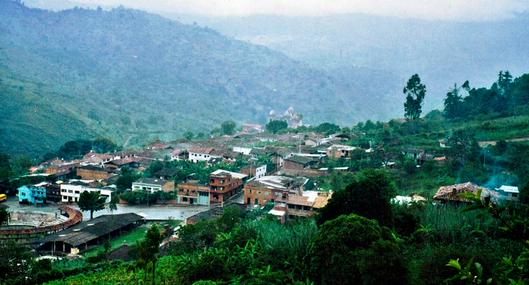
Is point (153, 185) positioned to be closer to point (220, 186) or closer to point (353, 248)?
point (220, 186)

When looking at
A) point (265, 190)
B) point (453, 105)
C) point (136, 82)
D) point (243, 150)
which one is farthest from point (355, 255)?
point (136, 82)

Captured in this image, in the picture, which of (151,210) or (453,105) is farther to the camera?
(453,105)

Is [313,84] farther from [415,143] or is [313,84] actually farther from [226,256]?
[226,256]

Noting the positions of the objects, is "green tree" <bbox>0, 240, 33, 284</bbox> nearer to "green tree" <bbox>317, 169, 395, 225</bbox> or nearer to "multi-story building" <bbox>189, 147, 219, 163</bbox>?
"green tree" <bbox>317, 169, 395, 225</bbox>

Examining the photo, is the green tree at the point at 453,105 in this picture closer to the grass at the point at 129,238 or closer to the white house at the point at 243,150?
the white house at the point at 243,150

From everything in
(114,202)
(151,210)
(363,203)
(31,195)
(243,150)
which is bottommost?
(151,210)

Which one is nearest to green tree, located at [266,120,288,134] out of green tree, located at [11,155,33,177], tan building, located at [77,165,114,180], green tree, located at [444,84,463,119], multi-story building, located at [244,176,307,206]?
green tree, located at [444,84,463,119]

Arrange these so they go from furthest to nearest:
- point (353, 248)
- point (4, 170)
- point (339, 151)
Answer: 1. point (339, 151)
2. point (4, 170)
3. point (353, 248)
